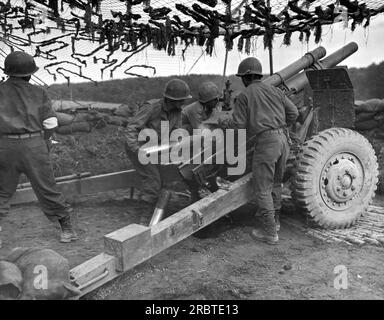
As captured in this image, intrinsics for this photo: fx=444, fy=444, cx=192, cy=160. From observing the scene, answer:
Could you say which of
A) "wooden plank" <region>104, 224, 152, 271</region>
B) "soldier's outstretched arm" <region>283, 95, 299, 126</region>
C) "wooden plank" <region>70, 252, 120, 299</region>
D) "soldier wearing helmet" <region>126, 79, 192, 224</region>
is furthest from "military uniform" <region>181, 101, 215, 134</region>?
"wooden plank" <region>70, 252, 120, 299</region>

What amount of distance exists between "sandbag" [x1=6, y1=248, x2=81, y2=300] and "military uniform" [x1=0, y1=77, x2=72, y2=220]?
4.71 ft

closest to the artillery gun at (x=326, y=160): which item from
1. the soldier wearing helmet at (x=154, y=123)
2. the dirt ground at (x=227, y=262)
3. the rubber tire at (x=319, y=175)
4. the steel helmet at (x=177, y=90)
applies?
the rubber tire at (x=319, y=175)

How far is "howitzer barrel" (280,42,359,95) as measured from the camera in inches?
210

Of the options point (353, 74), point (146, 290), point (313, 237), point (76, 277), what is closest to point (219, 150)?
point (313, 237)

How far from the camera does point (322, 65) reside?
18.8ft

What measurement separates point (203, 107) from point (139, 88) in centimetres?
918

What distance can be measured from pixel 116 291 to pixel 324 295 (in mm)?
1482

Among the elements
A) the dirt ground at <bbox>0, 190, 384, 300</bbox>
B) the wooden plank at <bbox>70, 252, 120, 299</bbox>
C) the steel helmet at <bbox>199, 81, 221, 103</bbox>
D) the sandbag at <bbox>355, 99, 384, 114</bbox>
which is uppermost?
the steel helmet at <bbox>199, 81, 221, 103</bbox>

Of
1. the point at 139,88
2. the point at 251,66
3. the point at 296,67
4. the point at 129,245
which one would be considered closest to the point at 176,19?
the point at 296,67

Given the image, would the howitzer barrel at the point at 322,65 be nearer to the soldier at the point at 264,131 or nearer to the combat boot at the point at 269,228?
the soldier at the point at 264,131

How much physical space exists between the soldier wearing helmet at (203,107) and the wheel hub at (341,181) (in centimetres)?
191

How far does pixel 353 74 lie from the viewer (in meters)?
17.0

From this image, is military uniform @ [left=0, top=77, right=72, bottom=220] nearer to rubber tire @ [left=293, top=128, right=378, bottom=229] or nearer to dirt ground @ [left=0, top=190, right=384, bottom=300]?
dirt ground @ [left=0, top=190, right=384, bottom=300]

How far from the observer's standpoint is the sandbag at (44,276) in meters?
2.50
